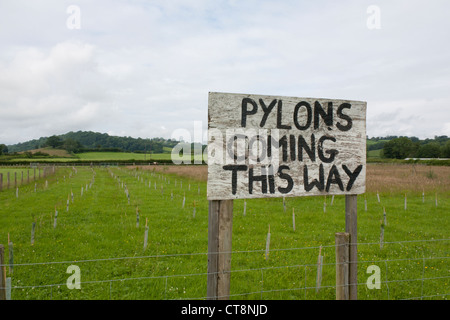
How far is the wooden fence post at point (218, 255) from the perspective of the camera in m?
3.48

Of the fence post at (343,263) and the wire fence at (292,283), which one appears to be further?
the wire fence at (292,283)

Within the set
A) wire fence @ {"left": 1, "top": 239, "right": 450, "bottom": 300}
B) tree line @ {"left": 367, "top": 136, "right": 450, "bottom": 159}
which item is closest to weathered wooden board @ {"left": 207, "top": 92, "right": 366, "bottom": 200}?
wire fence @ {"left": 1, "top": 239, "right": 450, "bottom": 300}

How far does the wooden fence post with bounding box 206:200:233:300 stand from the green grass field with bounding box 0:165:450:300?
6.12 feet

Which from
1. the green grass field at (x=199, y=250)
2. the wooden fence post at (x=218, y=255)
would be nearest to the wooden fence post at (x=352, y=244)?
the green grass field at (x=199, y=250)

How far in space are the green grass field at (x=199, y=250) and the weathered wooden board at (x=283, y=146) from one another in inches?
95.9

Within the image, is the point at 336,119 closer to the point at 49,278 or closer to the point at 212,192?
the point at 212,192

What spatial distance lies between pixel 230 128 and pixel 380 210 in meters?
16.4

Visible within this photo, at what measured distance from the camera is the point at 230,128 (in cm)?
362

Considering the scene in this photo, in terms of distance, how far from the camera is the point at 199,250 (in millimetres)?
9727

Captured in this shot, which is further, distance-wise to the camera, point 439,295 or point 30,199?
point 30,199

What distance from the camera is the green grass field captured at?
6.79 metres

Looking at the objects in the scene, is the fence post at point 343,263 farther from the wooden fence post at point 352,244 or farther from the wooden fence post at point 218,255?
the wooden fence post at point 218,255

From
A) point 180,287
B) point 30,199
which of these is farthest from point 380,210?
point 30,199

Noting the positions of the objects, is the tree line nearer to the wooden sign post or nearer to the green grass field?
the green grass field
